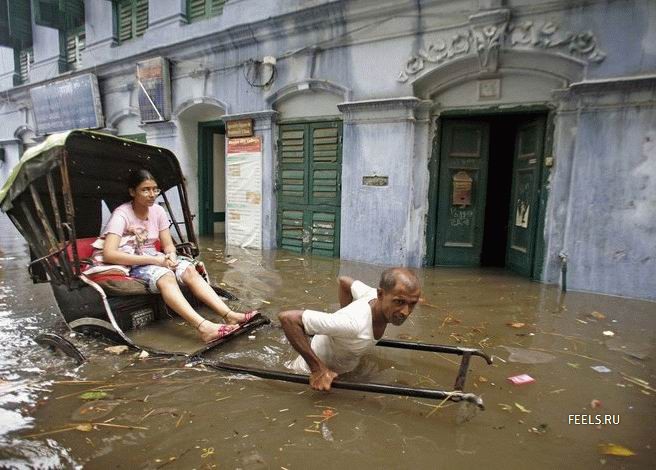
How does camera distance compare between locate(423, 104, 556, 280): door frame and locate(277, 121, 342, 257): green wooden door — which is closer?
locate(423, 104, 556, 280): door frame

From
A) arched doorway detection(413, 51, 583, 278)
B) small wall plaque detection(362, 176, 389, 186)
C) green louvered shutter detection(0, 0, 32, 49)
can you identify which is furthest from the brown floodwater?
green louvered shutter detection(0, 0, 32, 49)

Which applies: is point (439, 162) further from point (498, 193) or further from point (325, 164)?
point (325, 164)

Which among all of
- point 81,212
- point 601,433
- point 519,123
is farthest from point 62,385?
point 519,123

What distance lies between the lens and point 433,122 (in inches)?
279

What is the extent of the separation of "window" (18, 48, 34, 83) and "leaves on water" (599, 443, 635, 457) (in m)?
18.6

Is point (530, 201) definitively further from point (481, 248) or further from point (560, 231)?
point (481, 248)

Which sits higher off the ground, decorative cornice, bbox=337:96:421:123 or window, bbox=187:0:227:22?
window, bbox=187:0:227:22

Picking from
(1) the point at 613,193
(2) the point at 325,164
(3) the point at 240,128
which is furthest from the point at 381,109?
(1) the point at 613,193

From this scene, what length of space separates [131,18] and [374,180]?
8.85 metres

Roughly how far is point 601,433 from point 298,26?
7.84 meters

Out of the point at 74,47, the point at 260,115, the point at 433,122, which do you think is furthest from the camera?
the point at 74,47

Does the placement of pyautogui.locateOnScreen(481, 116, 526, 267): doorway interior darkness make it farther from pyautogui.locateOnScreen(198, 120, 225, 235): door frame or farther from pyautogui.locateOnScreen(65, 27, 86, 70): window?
pyautogui.locateOnScreen(65, 27, 86, 70): window

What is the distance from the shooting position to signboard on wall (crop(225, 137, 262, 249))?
895cm

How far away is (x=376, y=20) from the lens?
7.08 metres
